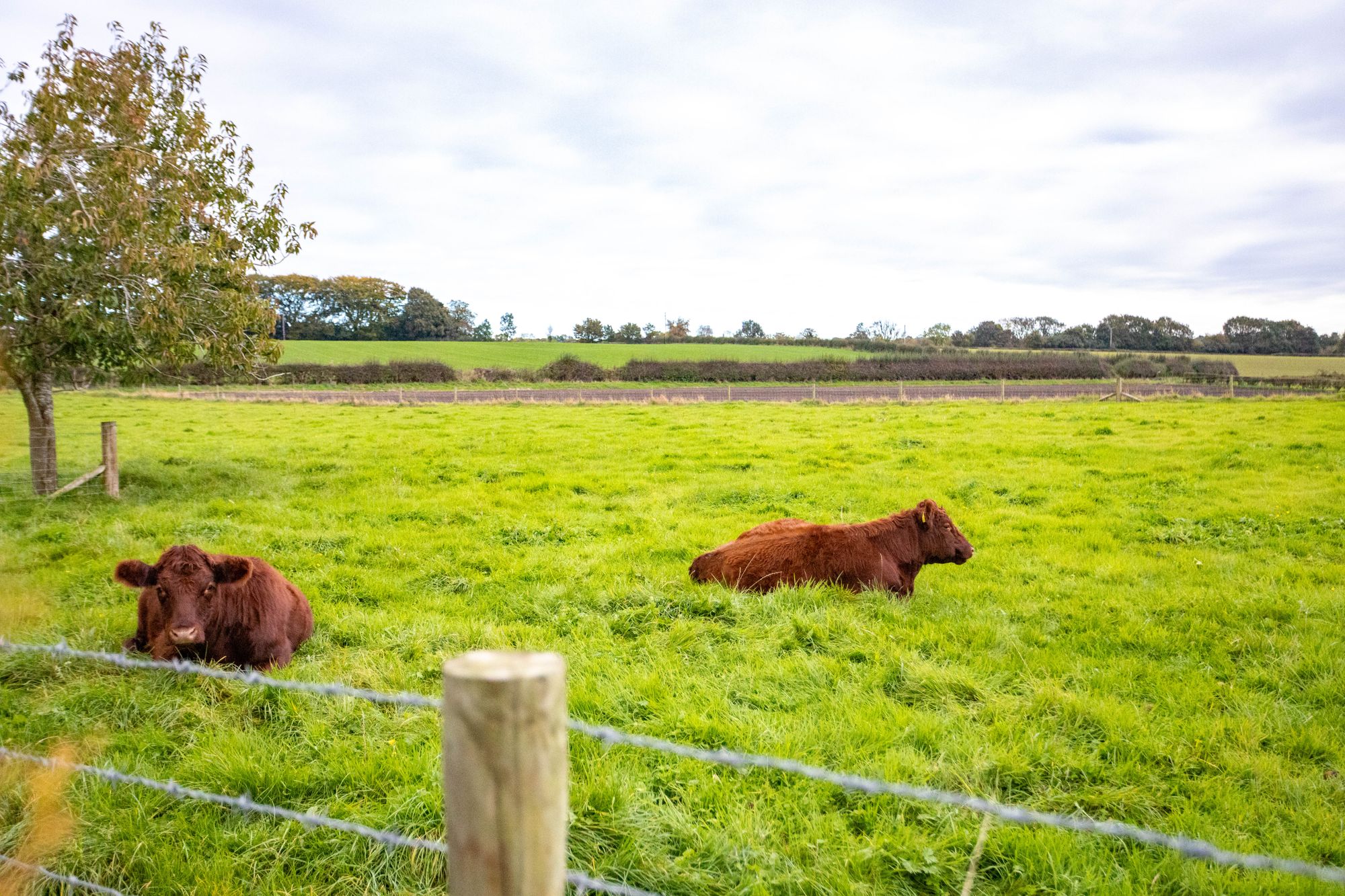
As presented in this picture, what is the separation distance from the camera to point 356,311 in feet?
312

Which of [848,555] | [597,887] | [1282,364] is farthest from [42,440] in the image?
[1282,364]

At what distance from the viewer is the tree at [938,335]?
3441 inches

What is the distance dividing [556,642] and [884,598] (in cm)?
287

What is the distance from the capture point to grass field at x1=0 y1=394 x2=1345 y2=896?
3.36 meters

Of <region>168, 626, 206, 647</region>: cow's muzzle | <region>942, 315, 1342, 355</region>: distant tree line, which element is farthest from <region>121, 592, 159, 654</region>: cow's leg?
<region>942, 315, 1342, 355</region>: distant tree line

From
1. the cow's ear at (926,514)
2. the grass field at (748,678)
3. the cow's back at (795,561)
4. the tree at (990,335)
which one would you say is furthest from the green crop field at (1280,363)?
the cow's back at (795,561)

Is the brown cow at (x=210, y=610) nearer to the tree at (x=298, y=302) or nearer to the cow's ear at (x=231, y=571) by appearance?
the cow's ear at (x=231, y=571)

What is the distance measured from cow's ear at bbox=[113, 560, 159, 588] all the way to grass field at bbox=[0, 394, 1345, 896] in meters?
0.60

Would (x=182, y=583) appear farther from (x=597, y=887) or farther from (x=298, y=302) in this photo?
(x=298, y=302)

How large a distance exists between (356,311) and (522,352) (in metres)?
29.2

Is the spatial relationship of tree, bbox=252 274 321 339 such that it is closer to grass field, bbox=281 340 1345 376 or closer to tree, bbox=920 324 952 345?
grass field, bbox=281 340 1345 376

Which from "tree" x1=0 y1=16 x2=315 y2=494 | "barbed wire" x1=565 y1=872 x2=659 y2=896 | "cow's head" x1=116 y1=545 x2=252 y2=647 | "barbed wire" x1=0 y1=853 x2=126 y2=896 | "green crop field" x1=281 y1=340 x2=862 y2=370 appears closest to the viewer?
"barbed wire" x1=565 y1=872 x2=659 y2=896

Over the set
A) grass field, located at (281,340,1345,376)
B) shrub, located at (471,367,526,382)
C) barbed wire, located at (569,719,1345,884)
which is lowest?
barbed wire, located at (569,719,1345,884)

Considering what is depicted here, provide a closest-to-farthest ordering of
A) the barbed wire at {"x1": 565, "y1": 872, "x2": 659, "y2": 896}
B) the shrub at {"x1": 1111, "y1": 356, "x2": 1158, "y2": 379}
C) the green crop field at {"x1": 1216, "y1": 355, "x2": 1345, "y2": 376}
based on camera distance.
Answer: the barbed wire at {"x1": 565, "y1": 872, "x2": 659, "y2": 896} < the green crop field at {"x1": 1216, "y1": 355, "x2": 1345, "y2": 376} < the shrub at {"x1": 1111, "y1": 356, "x2": 1158, "y2": 379}
